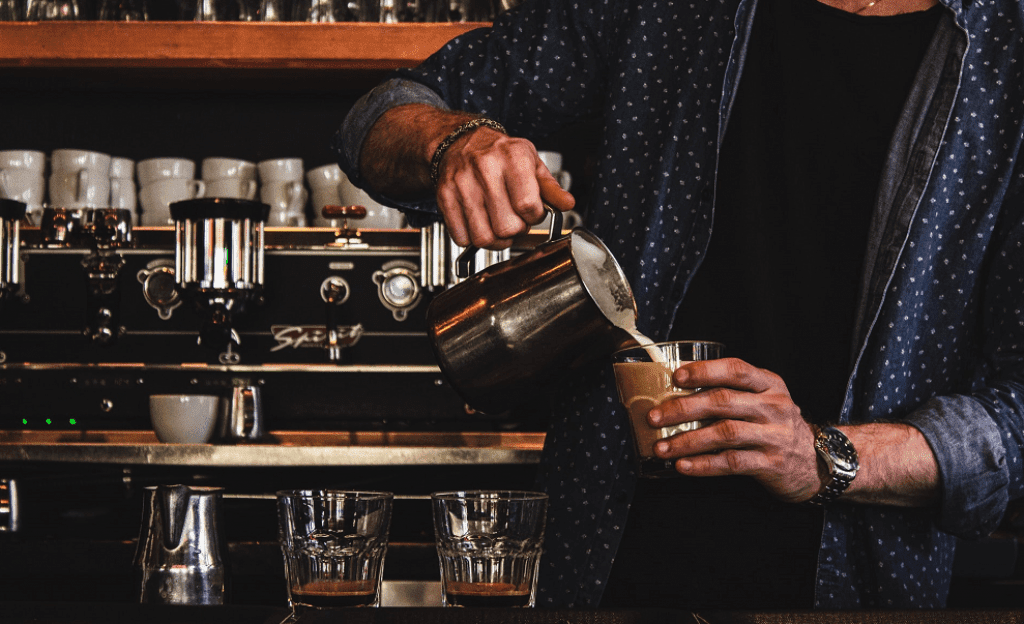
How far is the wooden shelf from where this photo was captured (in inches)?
99.3

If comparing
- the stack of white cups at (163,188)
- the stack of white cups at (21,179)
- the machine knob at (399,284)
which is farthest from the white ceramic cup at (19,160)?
the machine knob at (399,284)

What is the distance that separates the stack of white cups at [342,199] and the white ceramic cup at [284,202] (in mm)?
50

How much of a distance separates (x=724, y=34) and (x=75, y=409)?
204 centimetres

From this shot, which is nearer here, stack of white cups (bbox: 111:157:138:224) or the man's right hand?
the man's right hand

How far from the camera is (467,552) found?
700mm

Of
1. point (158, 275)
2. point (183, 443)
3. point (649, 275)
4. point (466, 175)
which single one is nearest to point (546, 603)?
point (649, 275)


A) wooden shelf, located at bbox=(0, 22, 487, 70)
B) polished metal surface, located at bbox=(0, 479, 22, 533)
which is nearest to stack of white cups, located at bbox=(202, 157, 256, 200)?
wooden shelf, located at bbox=(0, 22, 487, 70)

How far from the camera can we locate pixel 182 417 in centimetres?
230

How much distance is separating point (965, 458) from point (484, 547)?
0.55 metres

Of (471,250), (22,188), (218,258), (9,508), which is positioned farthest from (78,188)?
(471,250)

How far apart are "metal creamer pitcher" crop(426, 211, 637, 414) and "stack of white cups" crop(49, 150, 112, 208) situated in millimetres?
1762

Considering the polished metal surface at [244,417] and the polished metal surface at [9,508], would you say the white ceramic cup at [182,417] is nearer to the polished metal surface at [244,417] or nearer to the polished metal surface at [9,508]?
the polished metal surface at [244,417]

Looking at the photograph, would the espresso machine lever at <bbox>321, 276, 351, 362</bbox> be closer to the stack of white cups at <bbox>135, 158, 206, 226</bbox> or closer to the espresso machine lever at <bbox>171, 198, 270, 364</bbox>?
the espresso machine lever at <bbox>171, 198, 270, 364</bbox>

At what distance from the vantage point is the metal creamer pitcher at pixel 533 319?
1.03 meters
